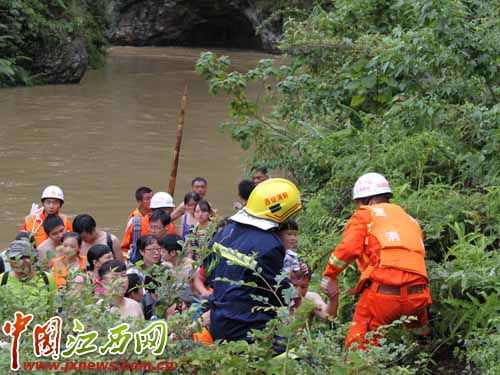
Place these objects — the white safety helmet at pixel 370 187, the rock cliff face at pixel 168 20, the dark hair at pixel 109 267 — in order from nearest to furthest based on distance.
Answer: the white safety helmet at pixel 370 187 < the dark hair at pixel 109 267 < the rock cliff face at pixel 168 20

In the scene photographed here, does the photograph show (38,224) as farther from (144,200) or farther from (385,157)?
(385,157)

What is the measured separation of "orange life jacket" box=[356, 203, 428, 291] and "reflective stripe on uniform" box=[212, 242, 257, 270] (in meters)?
1.38

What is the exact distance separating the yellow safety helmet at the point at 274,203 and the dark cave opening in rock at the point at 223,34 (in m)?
41.5

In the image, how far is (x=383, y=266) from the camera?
5.05m

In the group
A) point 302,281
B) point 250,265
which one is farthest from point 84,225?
point 250,265

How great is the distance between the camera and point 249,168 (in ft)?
34.7

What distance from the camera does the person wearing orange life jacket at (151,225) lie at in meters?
8.08

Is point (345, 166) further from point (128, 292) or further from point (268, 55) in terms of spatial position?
point (268, 55)

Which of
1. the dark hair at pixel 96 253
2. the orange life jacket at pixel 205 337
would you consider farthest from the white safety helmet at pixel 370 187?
the dark hair at pixel 96 253

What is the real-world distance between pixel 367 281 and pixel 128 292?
5.48 feet

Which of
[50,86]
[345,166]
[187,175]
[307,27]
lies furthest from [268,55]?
[345,166]

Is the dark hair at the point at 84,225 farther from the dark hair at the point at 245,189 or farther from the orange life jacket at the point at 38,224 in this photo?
the dark hair at the point at 245,189

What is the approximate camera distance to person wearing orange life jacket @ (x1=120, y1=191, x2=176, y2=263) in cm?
808

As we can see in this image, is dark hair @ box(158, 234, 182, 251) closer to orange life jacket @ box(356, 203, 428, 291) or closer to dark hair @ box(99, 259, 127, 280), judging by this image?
dark hair @ box(99, 259, 127, 280)
